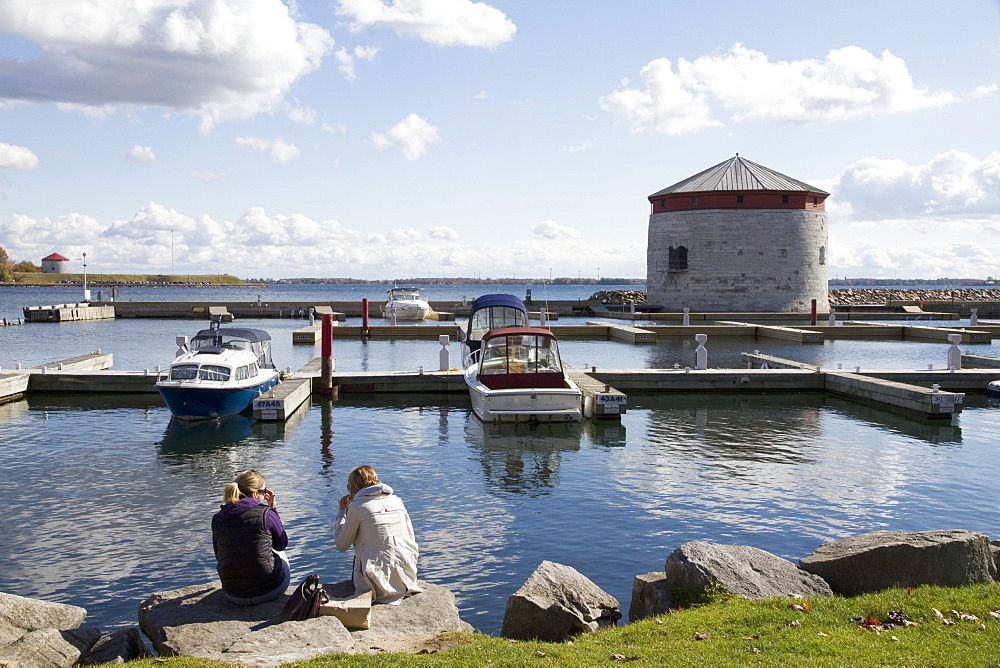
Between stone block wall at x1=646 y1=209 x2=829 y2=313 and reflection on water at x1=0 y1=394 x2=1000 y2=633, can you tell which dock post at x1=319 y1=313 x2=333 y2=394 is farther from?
stone block wall at x1=646 y1=209 x2=829 y2=313

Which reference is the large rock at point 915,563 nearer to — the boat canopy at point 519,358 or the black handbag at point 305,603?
the black handbag at point 305,603

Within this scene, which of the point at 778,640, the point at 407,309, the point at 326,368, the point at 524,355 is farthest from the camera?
→ the point at 407,309

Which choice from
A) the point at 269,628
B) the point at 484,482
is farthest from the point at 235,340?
the point at 269,628

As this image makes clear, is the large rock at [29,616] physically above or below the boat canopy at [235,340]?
below

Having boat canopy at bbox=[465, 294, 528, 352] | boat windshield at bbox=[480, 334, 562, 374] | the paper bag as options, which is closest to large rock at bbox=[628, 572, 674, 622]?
the paper bag

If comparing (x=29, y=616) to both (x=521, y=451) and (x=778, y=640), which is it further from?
(x=521, y=451)

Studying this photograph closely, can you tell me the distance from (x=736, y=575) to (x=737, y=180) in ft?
192

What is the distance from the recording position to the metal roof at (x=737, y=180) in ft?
202

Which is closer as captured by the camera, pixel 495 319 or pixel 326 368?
pixel 326 368

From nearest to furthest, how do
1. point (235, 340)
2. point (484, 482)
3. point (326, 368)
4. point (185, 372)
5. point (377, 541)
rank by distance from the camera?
point (377, 541) → point (484, 482) → point (185, 372) → point (235, 340) → point (326, 368)

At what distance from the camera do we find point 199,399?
20.2 m

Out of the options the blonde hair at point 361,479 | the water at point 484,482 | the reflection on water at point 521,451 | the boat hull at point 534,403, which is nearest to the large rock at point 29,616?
the water at point 484,482

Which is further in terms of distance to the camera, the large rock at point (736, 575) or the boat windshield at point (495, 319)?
the boat windshield at point (495, 319)

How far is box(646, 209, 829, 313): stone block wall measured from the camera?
61.1m
